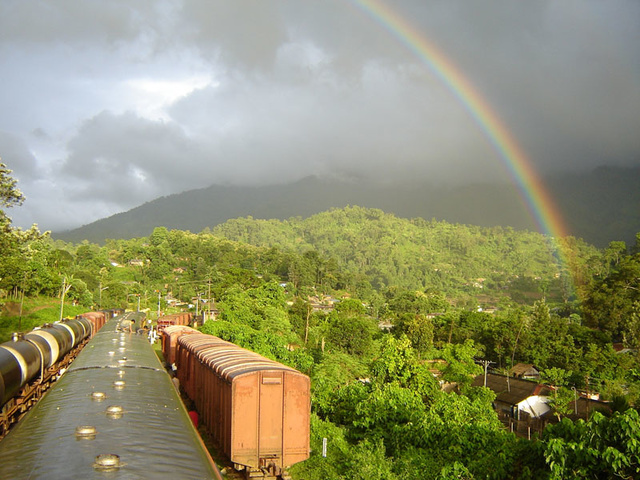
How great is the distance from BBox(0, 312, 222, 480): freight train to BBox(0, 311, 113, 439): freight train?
3.38 metres

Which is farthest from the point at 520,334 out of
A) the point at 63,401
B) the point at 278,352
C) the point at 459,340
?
the point at 63,401

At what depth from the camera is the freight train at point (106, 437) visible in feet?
13.2

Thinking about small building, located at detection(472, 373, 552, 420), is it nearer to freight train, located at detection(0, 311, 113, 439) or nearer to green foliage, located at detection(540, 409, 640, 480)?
green foliage, located at detection(540, 409, 640, 480)

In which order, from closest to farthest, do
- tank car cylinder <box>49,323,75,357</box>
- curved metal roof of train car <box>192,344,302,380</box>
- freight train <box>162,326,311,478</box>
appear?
freight train <box>162,326,311,478</box> → curved metal roof of train car <box>192,344,302,380</box> → tank car cylinder <box>49,323,75,357</box>

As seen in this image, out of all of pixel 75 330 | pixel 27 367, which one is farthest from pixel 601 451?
pixel 75 330

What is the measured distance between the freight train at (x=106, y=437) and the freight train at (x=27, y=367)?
3.38 metres

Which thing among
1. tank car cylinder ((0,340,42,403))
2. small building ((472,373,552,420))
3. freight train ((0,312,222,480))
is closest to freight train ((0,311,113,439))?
tank car cylinder ((0,340,42,403))

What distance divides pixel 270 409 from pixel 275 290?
34850mm

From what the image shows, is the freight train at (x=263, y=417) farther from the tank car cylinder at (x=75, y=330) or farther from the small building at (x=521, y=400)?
the small building at (x=521, y=400)

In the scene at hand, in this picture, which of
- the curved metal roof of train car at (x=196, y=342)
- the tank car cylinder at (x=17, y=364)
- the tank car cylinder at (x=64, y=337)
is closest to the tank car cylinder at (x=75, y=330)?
the tank car cylinder at (x=64, y=337)

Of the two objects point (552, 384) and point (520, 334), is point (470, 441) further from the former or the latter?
point (520, 334)

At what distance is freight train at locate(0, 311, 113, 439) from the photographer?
34.2 ft

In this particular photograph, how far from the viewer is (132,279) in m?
98.4

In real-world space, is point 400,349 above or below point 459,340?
above
